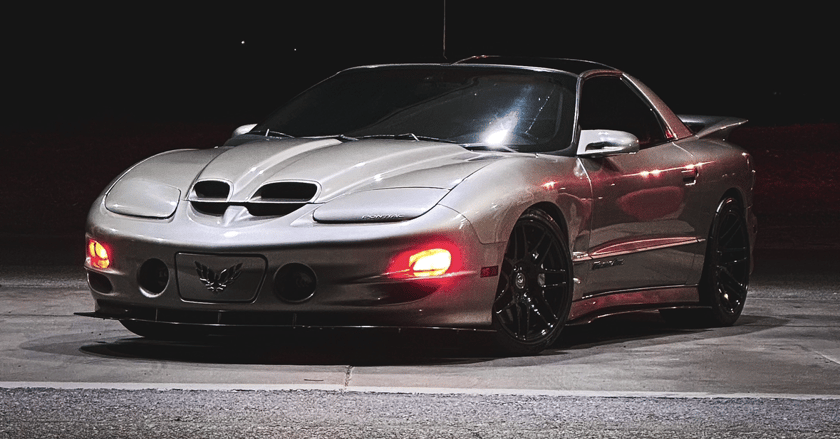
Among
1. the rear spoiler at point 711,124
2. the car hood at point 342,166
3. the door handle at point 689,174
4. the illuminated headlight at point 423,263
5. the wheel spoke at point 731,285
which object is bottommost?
the wheel spoke at point 731,285

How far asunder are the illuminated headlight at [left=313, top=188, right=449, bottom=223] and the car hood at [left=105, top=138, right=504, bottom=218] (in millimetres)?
60

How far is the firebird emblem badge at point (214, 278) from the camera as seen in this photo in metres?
6.45

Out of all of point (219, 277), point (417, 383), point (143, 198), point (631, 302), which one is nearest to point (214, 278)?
point (219, 277)

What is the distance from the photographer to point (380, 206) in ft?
21.2

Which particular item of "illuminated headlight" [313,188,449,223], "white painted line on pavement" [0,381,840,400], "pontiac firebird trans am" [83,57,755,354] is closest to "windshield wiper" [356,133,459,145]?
"pontiac firebird trans am" [83,57,755,354]

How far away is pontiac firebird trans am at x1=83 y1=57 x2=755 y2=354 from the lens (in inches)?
253

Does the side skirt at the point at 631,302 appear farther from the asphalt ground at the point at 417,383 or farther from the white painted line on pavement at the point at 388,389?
the white painted line on pavement at the point at 388,389

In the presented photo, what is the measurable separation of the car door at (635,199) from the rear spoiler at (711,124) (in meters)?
0.59

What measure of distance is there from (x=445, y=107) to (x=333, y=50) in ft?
90.2

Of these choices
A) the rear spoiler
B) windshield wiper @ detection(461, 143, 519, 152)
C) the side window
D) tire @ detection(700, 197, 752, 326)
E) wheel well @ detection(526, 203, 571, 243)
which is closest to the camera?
wheel well @ detection(526, 203, 571, 243)

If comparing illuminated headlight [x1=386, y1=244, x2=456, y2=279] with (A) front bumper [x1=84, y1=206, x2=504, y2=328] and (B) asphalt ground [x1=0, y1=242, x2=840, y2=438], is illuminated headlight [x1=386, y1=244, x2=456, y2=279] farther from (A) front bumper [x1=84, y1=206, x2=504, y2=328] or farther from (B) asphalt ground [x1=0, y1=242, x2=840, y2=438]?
(B) asphalt ground [x1=0, y1=242, x2=840, y2=438]

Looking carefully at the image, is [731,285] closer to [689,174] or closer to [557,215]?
[689,174]

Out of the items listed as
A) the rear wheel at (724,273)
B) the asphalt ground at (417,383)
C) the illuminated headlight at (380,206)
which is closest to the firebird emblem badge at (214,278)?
the asphalt ground at (417,383)

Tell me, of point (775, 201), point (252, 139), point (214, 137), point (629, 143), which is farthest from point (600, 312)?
point (214, 137)
